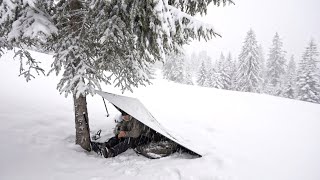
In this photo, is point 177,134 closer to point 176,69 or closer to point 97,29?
point 97,29

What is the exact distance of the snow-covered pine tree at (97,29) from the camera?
515 centimetres

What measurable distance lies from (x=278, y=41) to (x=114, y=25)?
4614 cm

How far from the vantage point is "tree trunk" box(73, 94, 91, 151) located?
7363 mm

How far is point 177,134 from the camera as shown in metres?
9.09

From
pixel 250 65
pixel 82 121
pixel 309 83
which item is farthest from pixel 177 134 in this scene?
pixel 309 83

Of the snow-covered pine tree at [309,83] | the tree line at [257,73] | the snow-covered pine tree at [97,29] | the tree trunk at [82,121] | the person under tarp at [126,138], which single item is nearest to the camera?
the snow-covered pine tree at [97,29]

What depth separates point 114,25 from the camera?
220 inches

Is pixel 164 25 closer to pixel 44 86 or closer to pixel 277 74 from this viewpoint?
pixel 44 86

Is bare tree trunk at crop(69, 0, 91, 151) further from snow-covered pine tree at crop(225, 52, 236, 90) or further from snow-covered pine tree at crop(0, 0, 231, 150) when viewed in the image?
snow-covered pine tree at crop(225, 52, 236, 90)

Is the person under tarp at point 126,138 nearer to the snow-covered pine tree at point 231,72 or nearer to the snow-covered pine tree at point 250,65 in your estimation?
the snow-covered pine tree at point 250,65

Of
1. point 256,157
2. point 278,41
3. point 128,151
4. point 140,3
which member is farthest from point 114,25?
point 278,41

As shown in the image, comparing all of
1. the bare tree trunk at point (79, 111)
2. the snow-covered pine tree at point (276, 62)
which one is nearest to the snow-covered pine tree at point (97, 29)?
the bare tree trunk at point (79, 111)

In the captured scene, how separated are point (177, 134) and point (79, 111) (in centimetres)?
338

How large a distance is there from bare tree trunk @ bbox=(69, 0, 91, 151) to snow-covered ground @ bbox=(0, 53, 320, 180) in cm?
27
